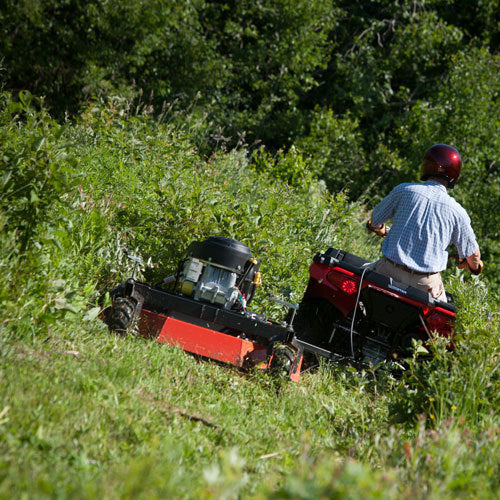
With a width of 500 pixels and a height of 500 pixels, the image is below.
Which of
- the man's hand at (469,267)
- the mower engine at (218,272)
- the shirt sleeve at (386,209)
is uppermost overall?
the shirt sleeve at (386,209)

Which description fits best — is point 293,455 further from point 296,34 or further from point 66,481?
point 296,34

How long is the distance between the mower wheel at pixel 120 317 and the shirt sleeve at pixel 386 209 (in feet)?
7.41

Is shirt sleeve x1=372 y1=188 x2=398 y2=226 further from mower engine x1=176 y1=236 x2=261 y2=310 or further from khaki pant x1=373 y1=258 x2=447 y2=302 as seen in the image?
mower engine x1=176 y1=236 x2=261 y2=310

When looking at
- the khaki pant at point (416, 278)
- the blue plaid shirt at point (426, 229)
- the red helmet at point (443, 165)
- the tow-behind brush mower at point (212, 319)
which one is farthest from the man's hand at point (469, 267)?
the tow-behind brush mower at point (212, 319)

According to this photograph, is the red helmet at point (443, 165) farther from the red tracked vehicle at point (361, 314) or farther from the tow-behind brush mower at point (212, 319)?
the tow-behind brush mower at point (212, 319)

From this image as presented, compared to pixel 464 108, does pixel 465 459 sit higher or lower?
lower

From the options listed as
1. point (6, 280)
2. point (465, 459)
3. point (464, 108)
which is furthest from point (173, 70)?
point (465, 459)

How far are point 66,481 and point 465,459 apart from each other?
5.56 feet

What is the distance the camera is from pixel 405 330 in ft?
17.1

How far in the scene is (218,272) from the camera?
4648 millimetres

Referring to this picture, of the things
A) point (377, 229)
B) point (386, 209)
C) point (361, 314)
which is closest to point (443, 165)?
point (386, 209)

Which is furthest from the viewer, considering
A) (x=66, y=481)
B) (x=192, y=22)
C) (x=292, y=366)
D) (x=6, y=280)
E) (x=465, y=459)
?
(x=192, y=22)

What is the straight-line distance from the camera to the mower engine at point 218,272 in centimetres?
457

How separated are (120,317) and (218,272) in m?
0.76
